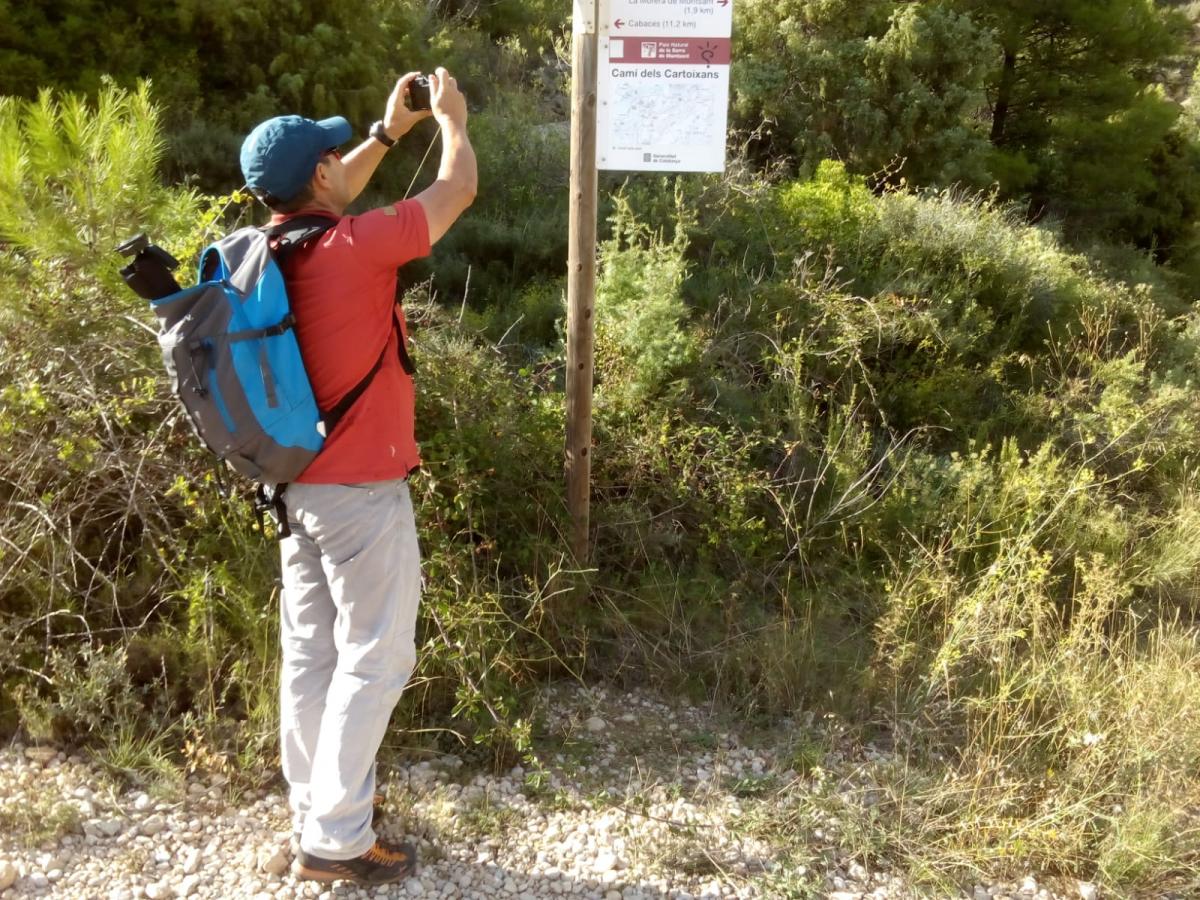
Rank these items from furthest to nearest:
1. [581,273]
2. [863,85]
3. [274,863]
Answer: [863,85] → [581,273] → [274,863]

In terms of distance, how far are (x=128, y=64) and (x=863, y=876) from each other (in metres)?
5.86

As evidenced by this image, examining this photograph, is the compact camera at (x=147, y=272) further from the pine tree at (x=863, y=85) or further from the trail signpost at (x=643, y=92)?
the pine tree at (x=863, y=85)

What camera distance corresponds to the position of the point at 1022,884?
2742 mm

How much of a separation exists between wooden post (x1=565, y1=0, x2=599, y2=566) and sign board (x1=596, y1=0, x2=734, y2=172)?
5 centimetres

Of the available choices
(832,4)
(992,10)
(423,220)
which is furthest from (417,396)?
(992,10)

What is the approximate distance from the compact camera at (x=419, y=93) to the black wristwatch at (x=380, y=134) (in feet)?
0.34

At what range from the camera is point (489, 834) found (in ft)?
9.39

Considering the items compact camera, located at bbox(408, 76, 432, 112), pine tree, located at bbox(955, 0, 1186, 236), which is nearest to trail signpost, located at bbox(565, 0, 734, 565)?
compact camera, located at bbox(408, 76, 432, 112)

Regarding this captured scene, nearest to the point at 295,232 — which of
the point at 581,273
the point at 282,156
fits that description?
the point at 282,156

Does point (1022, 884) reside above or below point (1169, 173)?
below

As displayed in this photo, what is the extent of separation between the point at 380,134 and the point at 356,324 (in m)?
0.79

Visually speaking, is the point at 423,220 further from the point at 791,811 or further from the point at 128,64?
the point at 128,64

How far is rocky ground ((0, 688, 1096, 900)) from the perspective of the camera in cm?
266

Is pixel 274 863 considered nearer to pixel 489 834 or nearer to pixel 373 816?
pixel 373 816
